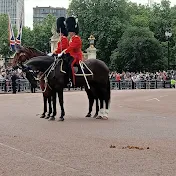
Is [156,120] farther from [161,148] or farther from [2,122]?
[161,148]

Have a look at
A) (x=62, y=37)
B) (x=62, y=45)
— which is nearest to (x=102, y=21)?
(x=62, y=37)

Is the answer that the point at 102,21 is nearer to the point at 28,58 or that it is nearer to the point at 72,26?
the point at 72,26

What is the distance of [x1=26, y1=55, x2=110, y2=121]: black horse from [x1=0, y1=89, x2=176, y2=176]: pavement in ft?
3.40

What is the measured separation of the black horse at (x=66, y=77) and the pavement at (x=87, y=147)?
3.40ft

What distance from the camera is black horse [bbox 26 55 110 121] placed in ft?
51.9

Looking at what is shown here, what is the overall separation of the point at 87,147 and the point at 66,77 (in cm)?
621

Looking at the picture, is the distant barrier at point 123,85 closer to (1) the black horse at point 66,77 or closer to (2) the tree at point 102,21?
(1) the black horse at point 66,77

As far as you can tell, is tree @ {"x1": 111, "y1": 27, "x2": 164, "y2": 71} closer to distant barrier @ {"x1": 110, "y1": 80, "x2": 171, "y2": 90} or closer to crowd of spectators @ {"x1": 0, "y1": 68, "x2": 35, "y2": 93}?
distant barrier @ {"x1": 110, "y1": 80, "x2": 171, "y2": 90}

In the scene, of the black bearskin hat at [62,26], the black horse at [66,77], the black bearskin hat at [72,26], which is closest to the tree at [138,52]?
the black bearskin hat at [62,26]

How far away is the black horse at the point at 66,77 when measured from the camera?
15812mm

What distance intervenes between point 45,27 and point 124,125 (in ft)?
290

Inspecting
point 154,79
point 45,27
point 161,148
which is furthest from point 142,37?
point 161,148

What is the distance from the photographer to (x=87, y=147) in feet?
32.9

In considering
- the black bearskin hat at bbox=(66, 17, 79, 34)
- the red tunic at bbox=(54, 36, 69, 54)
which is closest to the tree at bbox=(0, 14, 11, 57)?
the black bearskin hat at bbox=(66, 17, 79, 34)
